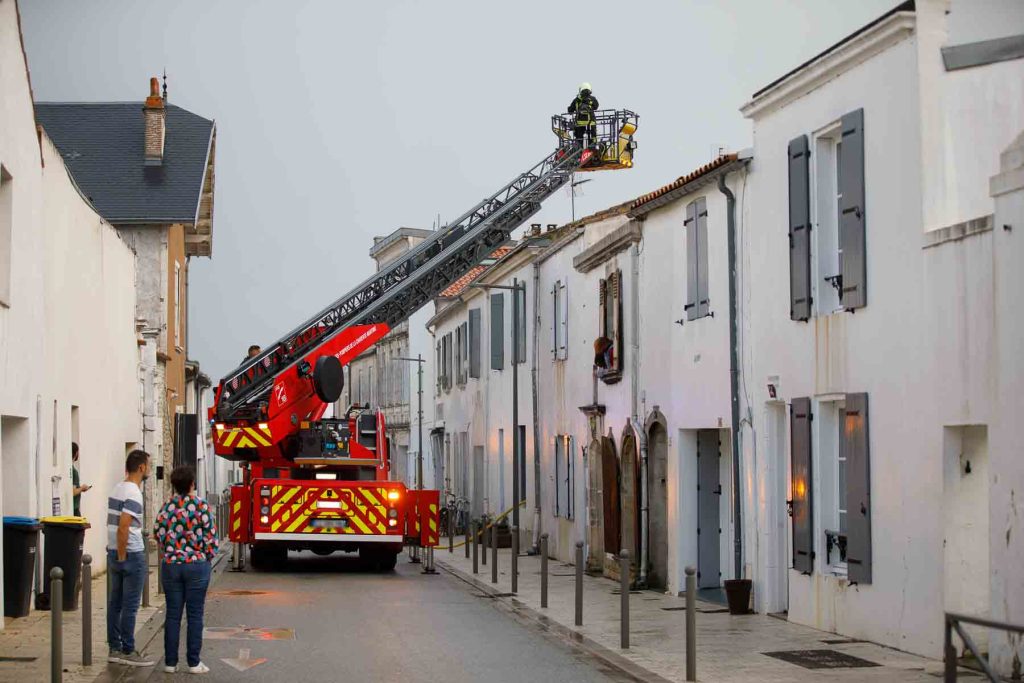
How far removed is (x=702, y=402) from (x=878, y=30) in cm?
653

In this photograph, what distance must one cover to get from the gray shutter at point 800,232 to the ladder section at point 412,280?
12.5 meters

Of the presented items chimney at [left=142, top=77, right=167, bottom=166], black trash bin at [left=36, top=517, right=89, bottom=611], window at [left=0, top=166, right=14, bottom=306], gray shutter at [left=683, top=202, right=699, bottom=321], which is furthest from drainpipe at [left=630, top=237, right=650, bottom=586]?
chimney at [left=142, top=77, right=167, bottom=166]

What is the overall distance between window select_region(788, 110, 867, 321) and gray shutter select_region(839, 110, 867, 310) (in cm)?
1

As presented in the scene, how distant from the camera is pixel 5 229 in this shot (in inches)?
618

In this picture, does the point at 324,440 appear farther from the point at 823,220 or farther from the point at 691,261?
the point at 823,220

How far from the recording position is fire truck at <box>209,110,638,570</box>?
2444 centimetres

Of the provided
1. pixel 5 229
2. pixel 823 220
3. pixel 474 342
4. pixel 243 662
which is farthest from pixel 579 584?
pixel 474 342

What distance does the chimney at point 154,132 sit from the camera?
35.0 m

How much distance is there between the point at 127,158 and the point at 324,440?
1256 cm

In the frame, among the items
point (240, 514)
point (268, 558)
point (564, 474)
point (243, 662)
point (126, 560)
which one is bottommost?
point (268, 558)

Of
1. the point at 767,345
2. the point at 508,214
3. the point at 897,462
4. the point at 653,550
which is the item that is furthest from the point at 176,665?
the point at 508,214

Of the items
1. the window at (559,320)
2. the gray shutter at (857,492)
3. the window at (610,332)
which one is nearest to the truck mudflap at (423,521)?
the window at (610,332)

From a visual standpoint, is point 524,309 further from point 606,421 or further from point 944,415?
point 944,415

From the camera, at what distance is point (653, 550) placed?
70.4ft
